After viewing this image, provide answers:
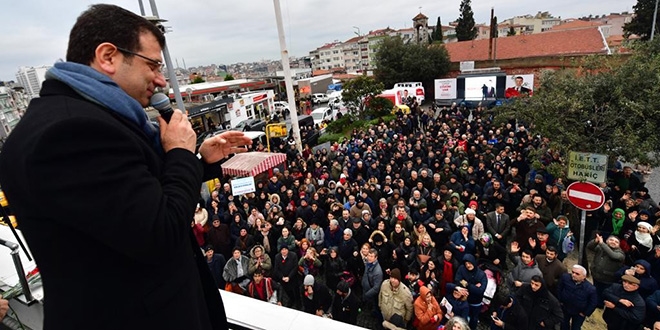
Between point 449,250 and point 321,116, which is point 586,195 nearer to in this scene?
point 449,250

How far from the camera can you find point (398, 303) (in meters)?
5.65

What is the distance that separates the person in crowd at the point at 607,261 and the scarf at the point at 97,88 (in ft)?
23.6

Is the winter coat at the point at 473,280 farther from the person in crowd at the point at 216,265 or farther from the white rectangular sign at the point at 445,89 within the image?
the white rectangular sign at the point at 445,89

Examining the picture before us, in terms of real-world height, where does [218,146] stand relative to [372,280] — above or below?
above

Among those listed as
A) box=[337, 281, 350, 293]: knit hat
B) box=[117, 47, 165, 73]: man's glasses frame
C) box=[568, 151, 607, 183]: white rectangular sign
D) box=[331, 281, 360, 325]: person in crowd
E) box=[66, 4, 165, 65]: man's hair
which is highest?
box=[66, 4, 165, 65]: man's hair

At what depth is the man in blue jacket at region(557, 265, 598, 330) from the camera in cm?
528

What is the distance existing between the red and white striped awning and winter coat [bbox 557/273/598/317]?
851cm

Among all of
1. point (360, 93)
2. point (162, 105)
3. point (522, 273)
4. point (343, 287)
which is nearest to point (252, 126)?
point (360, 93)

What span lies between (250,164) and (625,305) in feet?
31.6

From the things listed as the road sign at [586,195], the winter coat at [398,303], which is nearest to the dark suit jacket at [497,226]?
the road sign at [586,195]

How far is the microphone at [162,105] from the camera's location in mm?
1303

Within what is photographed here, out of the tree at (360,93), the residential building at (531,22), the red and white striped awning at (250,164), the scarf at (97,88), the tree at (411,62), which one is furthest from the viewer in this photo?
the residential building at (531,22)

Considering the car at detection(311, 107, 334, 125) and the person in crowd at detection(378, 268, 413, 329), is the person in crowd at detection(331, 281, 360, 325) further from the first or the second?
the car at detection(311, 107, 334, 125)

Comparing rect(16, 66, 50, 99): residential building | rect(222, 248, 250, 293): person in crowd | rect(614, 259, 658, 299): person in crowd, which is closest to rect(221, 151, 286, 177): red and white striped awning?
rect(222, 248, 250, 293): person in crowd
